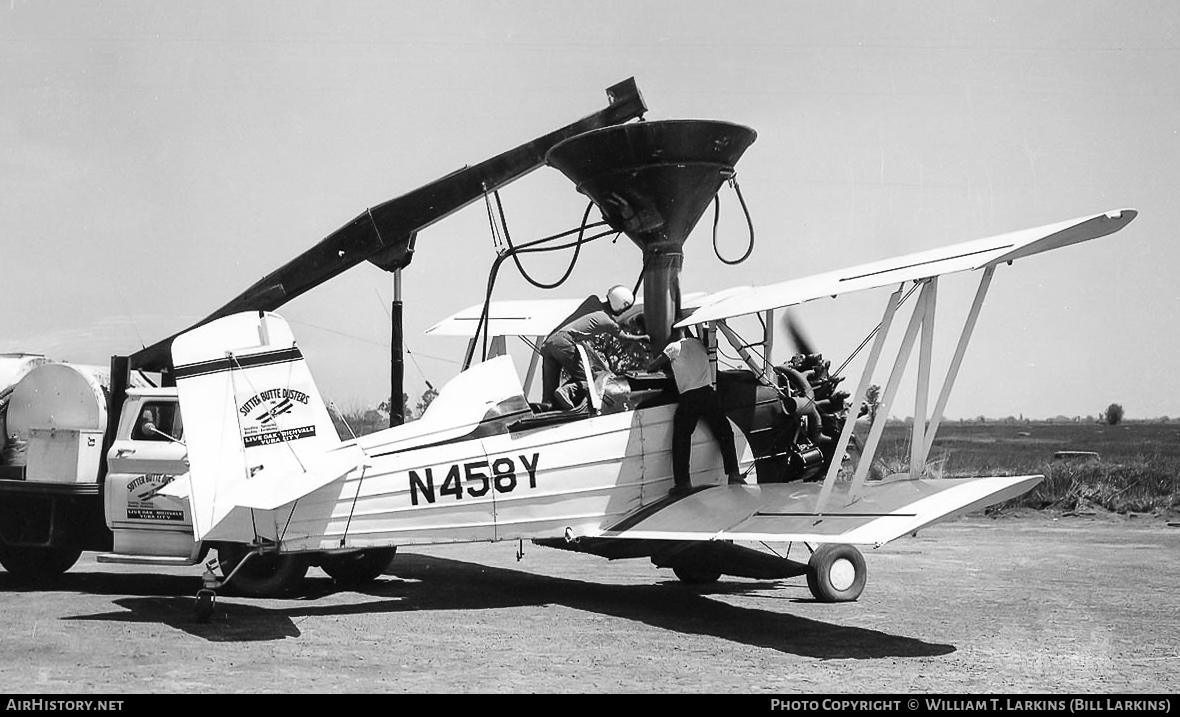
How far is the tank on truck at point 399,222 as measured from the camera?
11.3m

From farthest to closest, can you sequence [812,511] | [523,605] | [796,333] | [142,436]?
[796,333] → [142,436] → [523,605] → [812,511]

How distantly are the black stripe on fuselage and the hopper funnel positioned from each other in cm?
333

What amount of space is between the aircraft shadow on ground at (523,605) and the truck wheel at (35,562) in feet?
1.21

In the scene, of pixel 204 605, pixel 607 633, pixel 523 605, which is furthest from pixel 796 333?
pixel 204 605

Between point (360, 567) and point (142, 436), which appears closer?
point (142, 436)

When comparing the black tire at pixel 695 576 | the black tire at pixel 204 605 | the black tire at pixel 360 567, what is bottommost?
the black tire at pixel 695 576

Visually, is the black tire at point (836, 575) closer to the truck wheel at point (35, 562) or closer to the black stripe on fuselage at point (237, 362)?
the black stripe on fuselage at point (237, 362)

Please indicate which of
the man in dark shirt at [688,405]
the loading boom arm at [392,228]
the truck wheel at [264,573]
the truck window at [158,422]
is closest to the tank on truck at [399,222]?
the loading boom arm at [392,228]

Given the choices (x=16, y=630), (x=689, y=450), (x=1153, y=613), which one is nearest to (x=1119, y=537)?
(x=1153, y=613)

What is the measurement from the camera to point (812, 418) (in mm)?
10195

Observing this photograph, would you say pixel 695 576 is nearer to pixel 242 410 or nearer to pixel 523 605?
pixel 523 605

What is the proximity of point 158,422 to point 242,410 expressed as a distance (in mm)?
2497

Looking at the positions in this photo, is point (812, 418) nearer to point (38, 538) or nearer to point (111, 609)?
point (111, 609)

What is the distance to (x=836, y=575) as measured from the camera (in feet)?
31.7
